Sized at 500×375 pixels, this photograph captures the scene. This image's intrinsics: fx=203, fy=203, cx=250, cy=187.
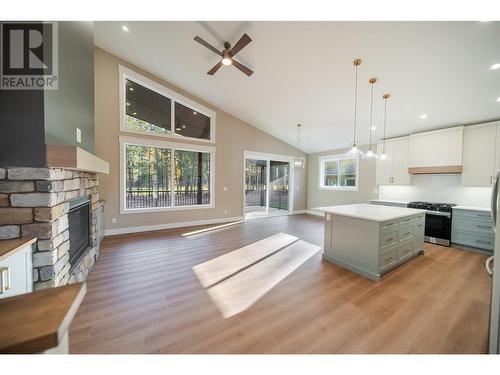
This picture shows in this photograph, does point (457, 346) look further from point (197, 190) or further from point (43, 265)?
point (197, 190)

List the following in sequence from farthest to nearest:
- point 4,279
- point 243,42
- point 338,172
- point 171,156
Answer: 1. point 338,172
2. point 171,156
3. point 243,42
4. point 4,279

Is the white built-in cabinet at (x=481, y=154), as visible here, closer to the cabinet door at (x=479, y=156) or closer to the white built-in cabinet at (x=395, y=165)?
the cabinet door at (x=479, y=156)

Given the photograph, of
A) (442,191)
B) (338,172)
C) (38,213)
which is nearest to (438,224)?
(442,191)

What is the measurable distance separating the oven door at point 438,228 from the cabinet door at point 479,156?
31.8 inches

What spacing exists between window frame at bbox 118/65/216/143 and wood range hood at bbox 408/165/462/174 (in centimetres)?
528

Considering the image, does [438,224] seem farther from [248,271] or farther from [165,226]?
[165,226]

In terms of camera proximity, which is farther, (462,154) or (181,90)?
(181,90)

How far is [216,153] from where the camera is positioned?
6.12 meters

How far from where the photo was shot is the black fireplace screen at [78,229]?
2.29 metres

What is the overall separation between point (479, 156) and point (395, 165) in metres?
1.49

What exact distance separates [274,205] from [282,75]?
524cm

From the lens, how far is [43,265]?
1665mm

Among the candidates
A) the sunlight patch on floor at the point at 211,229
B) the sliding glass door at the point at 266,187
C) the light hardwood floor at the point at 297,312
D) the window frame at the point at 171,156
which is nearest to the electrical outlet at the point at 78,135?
the light hardwood floor at the point at 297,312
